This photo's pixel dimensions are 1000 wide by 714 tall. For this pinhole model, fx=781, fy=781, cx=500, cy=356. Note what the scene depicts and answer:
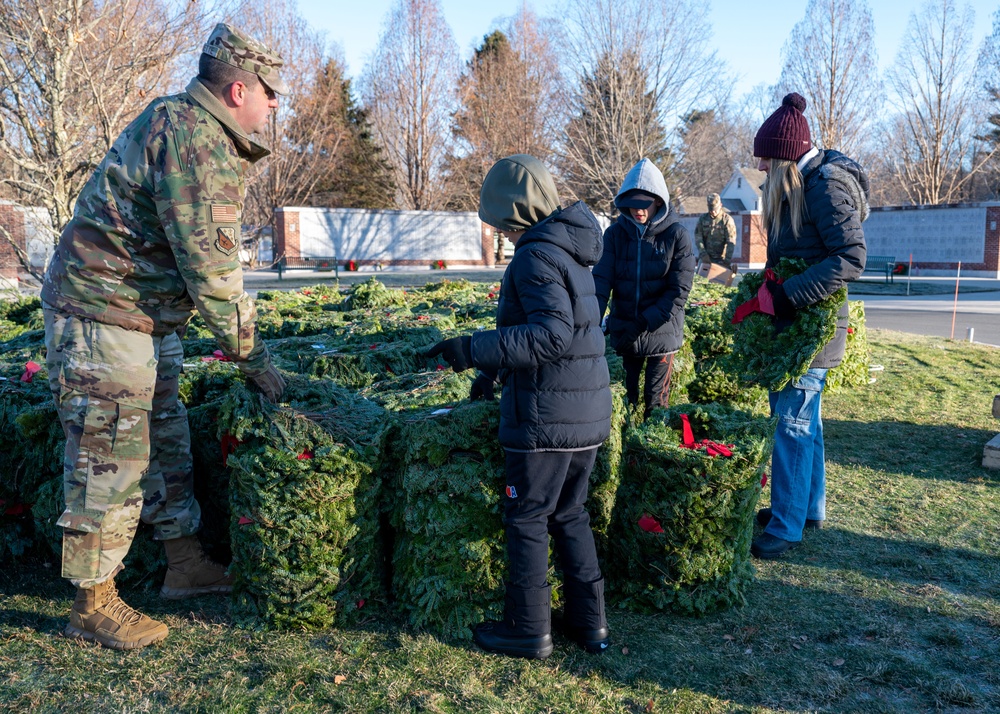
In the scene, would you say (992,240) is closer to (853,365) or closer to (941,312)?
(941,312)

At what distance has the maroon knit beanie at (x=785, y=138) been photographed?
405 cm

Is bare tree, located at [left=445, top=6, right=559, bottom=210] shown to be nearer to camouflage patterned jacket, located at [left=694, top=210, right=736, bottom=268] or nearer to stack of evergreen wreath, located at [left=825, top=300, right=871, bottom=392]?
camouflage patterned jacket, located at [left=694, top=210, right=736, bottom=268]

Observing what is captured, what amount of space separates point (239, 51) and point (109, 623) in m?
2.36

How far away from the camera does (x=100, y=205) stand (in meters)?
3.08

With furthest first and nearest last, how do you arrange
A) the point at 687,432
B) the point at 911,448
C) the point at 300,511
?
the point at 911,448, the point at 687,432, the point at 300,511

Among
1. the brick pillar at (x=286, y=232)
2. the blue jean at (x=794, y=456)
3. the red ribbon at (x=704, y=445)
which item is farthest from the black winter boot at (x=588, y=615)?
the brick pillar at (x=286, y=232)

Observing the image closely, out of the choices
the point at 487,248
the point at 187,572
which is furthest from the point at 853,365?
the point at 487,248

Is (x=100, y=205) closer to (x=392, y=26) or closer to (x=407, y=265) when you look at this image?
(x=407, y=265)

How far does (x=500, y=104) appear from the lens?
131 ft

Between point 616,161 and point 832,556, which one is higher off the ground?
point 616,161

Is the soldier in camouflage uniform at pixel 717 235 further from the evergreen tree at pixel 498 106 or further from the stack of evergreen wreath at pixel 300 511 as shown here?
the evergreen tree at pixel 498 106

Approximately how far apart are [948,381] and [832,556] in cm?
536

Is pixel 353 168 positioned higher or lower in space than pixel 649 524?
higher

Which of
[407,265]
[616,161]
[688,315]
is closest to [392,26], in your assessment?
[407,265]
